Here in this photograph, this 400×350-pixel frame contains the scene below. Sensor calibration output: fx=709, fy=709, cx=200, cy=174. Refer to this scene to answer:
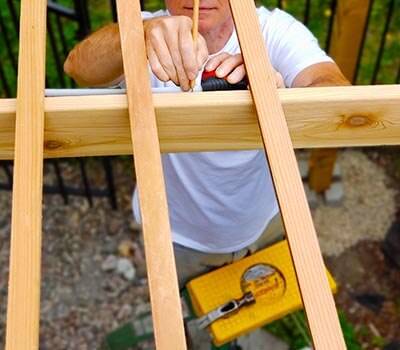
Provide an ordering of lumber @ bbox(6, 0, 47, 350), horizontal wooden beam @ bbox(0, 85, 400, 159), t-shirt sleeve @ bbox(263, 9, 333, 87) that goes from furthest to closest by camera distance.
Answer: t-shirt sleeve @ bbox(263, 9, 333, 87)
horizontal wooden beam @ bbox(0, 85, 400, 159)
lumber @ bbox(6, 0, 47, 350)

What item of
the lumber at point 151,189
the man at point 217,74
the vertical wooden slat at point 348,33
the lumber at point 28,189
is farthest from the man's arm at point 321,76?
the vertical wooden slat at point 348,33

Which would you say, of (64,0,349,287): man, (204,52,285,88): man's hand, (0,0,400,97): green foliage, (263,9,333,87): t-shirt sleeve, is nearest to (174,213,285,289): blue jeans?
(64,0,349,287): man

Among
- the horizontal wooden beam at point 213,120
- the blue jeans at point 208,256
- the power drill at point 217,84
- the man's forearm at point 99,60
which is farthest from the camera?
the blue jeans at point 208,256

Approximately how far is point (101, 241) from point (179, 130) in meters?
2.12

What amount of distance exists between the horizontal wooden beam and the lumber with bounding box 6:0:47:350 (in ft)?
0.14

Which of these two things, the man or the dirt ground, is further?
the dirt ground

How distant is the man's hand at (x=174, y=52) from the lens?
128cm

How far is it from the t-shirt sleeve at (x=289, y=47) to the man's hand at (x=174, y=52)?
17.3 inches

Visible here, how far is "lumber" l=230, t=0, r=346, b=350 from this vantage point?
992mm

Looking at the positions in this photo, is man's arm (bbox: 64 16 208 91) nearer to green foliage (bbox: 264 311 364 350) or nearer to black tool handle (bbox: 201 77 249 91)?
black tool handle (bbox: 201 77 249 91)

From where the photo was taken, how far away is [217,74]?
52.7 inches

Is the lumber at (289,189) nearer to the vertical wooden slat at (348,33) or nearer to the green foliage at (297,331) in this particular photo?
the vertical wooden slat at (348,33)

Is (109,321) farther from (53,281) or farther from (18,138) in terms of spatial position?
(18,138)

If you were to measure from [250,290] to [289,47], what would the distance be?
0.79 metres
